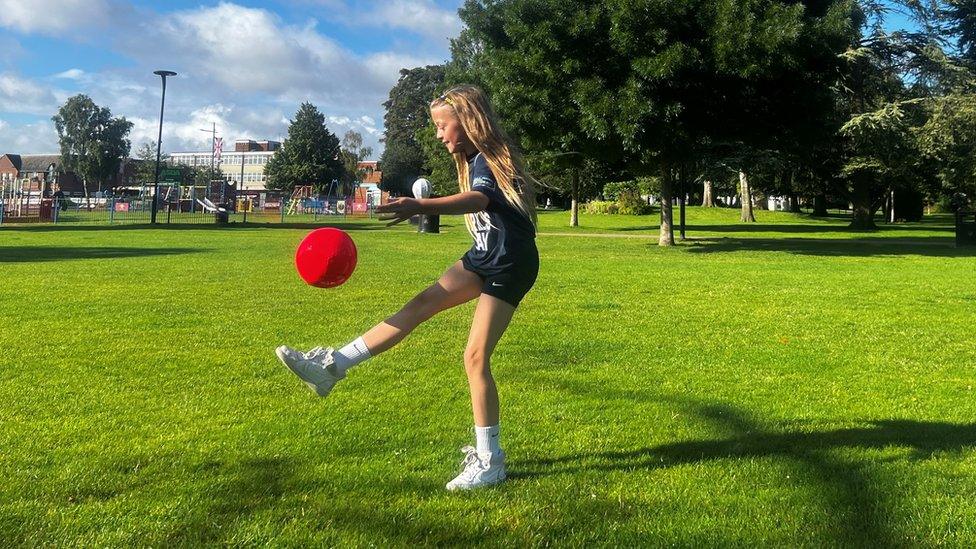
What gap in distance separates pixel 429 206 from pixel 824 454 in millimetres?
2463

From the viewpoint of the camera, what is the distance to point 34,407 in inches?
186

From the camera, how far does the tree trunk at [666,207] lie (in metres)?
22.9

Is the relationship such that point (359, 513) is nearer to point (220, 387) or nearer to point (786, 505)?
point (786, 505)

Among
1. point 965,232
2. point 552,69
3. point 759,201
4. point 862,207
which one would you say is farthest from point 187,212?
point 965,232

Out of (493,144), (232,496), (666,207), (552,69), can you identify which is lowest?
(232,496)

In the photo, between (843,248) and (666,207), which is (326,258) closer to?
(666,207)

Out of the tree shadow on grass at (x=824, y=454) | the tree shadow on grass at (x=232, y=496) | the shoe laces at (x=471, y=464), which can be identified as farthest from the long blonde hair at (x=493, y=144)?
the tree shadow on grass at (x=232, y=496)

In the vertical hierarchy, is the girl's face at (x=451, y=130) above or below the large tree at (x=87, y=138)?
below

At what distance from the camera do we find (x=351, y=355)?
3.82 meters

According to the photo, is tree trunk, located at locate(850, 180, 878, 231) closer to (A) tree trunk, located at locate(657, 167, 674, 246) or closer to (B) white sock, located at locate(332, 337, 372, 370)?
(A) tree trunk, located at locate(657, 167, 674, 246)

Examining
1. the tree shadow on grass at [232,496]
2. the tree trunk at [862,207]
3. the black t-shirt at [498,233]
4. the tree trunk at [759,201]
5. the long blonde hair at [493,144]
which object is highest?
the tree trunk at [759,201]

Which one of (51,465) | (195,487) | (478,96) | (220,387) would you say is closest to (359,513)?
(195,487)

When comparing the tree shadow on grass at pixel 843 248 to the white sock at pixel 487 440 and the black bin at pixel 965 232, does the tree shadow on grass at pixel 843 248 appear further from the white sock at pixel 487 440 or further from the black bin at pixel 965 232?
the white sock at pixel 487 440

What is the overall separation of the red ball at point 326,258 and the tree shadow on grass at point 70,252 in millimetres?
13721
